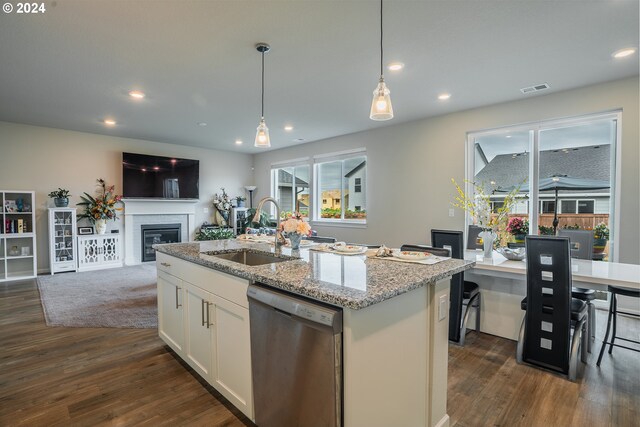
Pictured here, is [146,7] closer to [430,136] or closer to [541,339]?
[541,339]

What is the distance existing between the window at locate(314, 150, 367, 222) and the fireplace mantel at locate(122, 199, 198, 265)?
9.96 ft

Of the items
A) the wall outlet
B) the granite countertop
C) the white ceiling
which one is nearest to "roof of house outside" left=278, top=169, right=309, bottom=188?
the white ceiling

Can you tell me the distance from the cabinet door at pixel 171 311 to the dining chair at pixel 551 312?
2.66 meters

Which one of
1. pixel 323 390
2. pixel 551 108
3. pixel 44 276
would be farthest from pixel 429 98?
pixel 44 276

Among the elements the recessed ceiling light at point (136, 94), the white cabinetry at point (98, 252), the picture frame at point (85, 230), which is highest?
the recessed ceiling light at point (136, 94)

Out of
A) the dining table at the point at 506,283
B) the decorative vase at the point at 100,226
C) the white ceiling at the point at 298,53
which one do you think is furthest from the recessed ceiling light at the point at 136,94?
the dining table at the point at 506,283

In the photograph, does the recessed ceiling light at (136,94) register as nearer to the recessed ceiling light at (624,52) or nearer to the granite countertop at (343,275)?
the granite countertop at (343,275)

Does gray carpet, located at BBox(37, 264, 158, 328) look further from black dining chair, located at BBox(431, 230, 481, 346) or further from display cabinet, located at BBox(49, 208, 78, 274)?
black dining chair, located at BBox(431, 230, 481, 346)

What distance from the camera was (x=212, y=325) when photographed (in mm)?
1999

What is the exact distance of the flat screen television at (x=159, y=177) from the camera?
21.5ft

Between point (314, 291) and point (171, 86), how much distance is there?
349 centimetres

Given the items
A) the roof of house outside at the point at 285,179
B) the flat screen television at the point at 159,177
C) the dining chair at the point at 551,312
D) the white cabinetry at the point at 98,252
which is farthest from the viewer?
the roof of house outside at the point at 285,179

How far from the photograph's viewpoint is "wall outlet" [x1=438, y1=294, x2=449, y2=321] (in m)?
1.68

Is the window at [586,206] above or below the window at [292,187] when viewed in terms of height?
below
